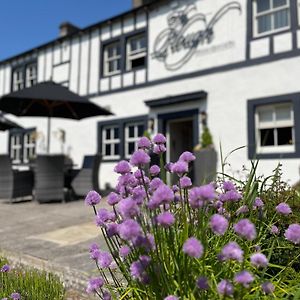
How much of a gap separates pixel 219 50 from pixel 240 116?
1863 millimetres

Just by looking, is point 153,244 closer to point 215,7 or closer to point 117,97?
point 215,7

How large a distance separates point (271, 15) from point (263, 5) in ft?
1.19

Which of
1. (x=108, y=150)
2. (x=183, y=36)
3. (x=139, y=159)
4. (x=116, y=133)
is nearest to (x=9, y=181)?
(x=108, y=150)

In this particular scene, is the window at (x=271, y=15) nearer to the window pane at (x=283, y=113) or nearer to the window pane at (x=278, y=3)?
the window pane at (x=278, y=3)

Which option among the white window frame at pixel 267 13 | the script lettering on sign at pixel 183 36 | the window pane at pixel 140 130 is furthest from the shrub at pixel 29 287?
the window pane at pixel 140 130

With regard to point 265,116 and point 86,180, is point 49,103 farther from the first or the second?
point 265,116

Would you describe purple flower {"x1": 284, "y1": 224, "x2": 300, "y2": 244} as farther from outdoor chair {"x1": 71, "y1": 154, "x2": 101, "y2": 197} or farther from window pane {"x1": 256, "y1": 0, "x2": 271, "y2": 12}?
window pane {"x1": 256, "y1": 0, "x2": 271, "y2": 12}

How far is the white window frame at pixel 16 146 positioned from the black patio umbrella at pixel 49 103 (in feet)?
20.2

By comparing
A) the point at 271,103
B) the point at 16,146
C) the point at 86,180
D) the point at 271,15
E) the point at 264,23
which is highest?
the point at 271,15

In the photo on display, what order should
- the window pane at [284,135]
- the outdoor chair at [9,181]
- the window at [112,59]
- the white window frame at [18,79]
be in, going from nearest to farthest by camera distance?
the outdoor chair at [9,181]
the window pane at [284,135]
the window at [112,59]
the white window frame at [18,79]

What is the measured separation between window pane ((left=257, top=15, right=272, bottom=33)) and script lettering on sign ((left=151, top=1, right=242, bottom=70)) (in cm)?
78

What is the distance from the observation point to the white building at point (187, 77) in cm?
834

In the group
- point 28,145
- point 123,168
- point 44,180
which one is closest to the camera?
point 123,168

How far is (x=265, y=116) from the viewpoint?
863 centimetres
